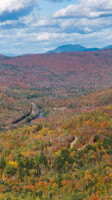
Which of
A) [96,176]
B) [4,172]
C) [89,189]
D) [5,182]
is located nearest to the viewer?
[89,189]

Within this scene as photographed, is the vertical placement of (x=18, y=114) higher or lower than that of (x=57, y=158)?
lower

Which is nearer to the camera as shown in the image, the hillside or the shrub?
the hillside

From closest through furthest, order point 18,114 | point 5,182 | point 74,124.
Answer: point 5,182 → point 74,124 → point 18,114

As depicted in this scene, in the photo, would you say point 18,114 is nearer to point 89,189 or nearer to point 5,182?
point 5,182

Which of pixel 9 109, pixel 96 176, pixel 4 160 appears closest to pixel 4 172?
pixel 4 160

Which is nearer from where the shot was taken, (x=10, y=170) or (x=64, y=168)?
(x=64, y=168)

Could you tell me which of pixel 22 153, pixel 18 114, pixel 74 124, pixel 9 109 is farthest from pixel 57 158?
pixel 9 109

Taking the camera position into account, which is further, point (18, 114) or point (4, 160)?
point (18, 114)

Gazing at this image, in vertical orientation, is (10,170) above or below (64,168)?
below

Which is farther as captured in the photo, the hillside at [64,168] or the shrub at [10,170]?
the shrub at [10,170]

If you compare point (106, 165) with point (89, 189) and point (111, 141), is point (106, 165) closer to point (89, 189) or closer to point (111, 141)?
point (89, 189)
